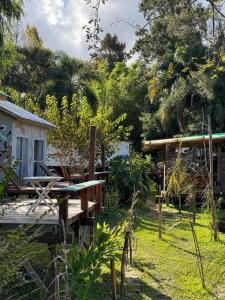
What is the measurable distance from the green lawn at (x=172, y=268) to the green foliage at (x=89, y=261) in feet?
3.39

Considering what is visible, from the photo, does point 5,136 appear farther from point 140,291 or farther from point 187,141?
point 187,141

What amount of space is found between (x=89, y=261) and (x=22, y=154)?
26.1 ft

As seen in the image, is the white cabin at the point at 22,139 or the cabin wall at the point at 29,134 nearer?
the white cabin at the point at 22,139

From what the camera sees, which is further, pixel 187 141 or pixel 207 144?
pixel 207 144

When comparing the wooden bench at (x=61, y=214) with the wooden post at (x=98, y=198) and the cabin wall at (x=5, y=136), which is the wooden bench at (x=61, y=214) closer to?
the wooden post at (x=98, y=198)

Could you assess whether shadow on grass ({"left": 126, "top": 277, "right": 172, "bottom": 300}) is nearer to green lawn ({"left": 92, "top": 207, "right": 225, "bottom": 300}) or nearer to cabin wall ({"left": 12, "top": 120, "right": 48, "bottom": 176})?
green lawn ({"left": 92, "top": 207, "right": 225, "bottom": 300})

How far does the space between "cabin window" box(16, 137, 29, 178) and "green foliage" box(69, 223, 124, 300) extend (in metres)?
6.27

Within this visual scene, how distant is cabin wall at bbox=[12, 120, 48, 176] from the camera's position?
12617 mm

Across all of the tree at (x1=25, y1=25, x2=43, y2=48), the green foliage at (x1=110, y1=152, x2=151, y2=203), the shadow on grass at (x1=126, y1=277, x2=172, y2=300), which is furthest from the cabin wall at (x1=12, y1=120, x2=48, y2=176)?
the tree at (x1=25, y1=25, x2=43, y2=48)

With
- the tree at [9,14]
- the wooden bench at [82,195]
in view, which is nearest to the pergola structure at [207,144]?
the wooden bench at [82,195]

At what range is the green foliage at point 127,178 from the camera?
18.1 meters

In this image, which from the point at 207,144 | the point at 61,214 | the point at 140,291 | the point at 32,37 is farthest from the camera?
the point at 32,37

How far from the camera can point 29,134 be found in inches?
542

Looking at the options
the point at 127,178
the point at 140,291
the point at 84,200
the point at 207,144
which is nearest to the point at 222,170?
the point at 207,144
